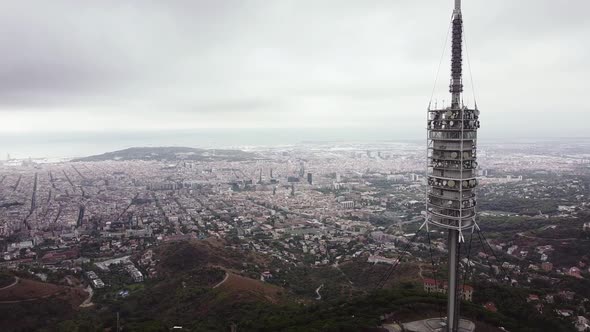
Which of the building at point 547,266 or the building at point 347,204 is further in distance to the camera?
the building at point 347,204

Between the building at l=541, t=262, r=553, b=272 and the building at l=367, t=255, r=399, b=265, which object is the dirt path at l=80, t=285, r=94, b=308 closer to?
the building at l=367, t=255, r=399, b=265

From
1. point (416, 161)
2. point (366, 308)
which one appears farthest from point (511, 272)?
point (416, 161)

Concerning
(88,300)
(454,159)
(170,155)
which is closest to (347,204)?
(88,300)

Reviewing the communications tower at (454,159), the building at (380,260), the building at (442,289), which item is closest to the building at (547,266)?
the building at (380,260)

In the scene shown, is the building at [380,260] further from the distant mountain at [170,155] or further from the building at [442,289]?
the distant mountain at [170,155]

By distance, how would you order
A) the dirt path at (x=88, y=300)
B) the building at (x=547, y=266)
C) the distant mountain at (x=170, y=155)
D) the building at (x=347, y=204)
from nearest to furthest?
the dirt path at (x=88, y=300) → the building at (x=547, y=266) → the building at (x=347, y=204) → the distant mountain at (x=170, y=155)

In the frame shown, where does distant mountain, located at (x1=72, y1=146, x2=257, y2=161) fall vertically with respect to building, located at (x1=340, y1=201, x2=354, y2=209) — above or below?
above

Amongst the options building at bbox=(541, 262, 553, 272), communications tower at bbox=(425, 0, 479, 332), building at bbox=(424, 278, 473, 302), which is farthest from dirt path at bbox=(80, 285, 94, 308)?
building at bbox=(541, 262, 553, 272)

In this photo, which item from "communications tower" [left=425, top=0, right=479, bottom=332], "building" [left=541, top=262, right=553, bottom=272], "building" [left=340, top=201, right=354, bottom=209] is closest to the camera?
"communications tower" [left=425, top=0, right=479, bottom=332]

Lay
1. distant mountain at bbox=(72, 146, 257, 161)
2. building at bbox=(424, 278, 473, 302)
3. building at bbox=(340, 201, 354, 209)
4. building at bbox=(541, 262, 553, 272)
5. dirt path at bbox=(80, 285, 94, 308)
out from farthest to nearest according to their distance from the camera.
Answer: distant mountain at bbox=(72, 146, 257, 161), building at bbox=(340, 201, 354, 209), building at bbox=(541, 262, 553, 272), dirt path at bbox=(80, 285, 94, 308), building at bbox=(424, 278, 473, 302)

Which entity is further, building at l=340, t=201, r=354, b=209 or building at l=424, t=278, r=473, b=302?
building at l=340, t=201, r=354, b=209
